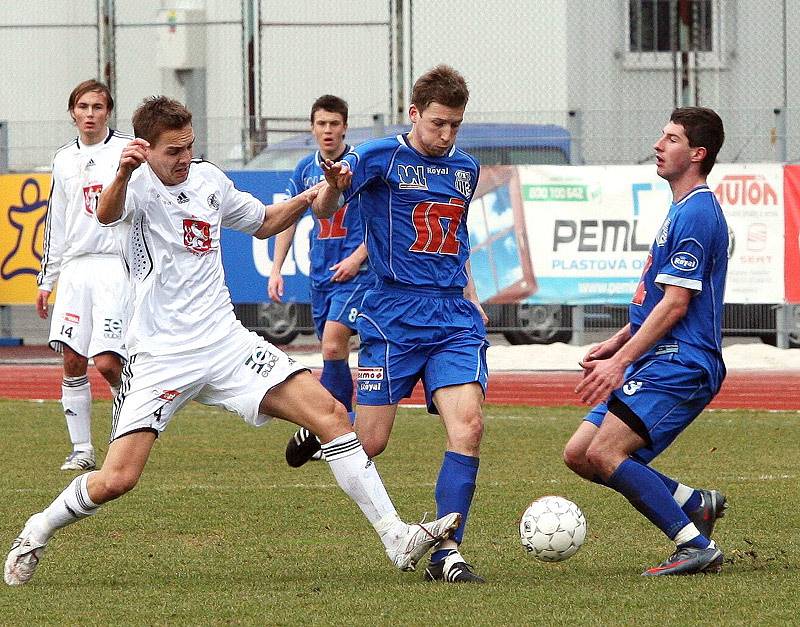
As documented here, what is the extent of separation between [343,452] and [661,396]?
1.29m

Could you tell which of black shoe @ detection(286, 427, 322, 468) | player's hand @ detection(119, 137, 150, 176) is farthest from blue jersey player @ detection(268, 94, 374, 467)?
player's hand @ detection(119, 137, 150, 176)

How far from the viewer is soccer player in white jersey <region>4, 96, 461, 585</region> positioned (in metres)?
6.06

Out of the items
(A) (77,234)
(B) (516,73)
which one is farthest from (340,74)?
(A) (77,234)

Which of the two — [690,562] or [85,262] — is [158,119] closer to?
[690,562]

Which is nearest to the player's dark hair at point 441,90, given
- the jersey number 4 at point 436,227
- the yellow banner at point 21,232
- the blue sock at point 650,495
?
the jersey number 4 at point 436,227

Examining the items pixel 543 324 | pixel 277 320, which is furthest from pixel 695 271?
pixel 277 320

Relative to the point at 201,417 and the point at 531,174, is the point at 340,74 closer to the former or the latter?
the point at 531,174

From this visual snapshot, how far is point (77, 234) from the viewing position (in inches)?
378

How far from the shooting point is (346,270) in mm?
9633

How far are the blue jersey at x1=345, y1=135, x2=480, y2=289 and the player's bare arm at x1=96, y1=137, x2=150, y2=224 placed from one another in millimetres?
1106

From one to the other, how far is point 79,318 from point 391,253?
137 inches

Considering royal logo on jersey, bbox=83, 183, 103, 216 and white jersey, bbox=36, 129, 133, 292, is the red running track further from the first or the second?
royal logo on jersey, bbox=83, 183, 103, 216

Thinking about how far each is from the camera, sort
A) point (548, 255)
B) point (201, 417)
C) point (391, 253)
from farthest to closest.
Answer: point (548, 255)
point (201, 417)
point (391, 253)

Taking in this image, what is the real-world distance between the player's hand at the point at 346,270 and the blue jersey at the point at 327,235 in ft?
1.15
